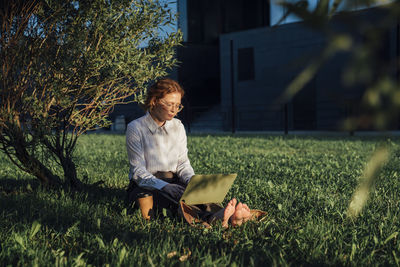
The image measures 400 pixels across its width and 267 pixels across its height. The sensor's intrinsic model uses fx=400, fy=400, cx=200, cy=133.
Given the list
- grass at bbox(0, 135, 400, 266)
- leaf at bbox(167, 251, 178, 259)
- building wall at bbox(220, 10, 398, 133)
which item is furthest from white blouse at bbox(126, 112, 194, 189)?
building wall at bbox(220, 10, 398, 133)

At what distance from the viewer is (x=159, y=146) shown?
3.76 meters

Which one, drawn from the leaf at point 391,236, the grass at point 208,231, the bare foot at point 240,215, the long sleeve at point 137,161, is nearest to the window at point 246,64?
the grass at point 208,231

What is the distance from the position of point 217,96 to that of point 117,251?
26.5m

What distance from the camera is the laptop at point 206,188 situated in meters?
3.09

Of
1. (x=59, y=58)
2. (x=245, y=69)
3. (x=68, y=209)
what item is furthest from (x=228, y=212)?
(x=245, y=69)

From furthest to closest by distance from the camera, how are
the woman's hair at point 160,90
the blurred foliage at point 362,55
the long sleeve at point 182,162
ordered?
the long sleeve at point 182,162 → the woman's hair at point 160,90 → the blurred foliage at point 362,55

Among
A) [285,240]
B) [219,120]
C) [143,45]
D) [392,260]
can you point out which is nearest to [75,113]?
[143,45]

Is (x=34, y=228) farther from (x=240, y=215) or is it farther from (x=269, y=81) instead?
(x=269, y=81)

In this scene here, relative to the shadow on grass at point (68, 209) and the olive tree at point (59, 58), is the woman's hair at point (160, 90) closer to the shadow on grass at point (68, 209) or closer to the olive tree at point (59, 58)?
the olive tree at point (59, 58)

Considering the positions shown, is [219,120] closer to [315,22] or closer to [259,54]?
[259,54]

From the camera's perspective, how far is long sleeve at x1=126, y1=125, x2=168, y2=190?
344 cm

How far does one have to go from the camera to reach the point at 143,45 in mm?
4406

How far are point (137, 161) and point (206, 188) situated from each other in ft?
2.56

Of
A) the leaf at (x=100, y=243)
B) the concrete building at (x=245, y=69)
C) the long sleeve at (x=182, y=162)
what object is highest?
the concrete building at (x=245, y=69)
